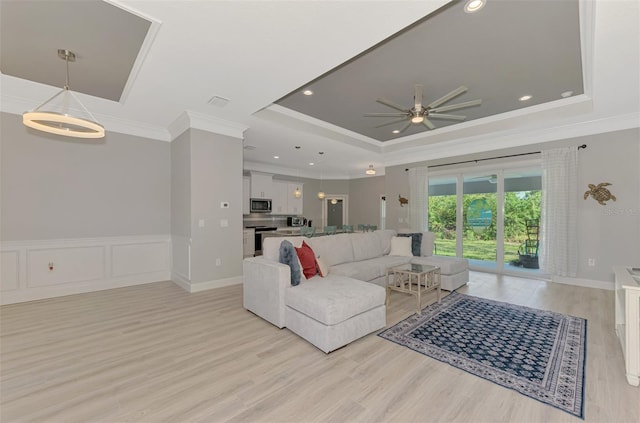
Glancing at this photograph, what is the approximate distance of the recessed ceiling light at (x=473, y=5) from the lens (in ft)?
7.20

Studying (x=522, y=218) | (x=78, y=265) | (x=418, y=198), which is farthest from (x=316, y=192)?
(x=78, y=265)

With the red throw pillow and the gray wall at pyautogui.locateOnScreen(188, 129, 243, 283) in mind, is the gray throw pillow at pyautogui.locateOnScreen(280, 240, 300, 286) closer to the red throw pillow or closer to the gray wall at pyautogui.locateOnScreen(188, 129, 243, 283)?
the red throw pillow

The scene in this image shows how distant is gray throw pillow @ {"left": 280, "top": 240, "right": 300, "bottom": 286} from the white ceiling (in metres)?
2.04

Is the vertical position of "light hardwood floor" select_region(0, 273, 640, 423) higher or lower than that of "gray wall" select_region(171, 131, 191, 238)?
lower

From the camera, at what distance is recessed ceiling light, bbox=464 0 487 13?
7.20 feet

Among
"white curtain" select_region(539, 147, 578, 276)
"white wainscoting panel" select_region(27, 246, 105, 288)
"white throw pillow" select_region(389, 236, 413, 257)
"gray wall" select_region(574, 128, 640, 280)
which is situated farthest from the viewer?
"white throw pillow" select_region(389, 236, 413, 257)

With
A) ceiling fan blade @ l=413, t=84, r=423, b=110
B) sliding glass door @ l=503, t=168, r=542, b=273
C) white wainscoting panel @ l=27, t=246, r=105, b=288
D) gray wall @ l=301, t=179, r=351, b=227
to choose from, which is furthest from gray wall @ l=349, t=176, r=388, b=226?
white wainscoting panel @ l=27, t=246, r=105, b=288

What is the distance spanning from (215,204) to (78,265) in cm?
238

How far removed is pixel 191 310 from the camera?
3.51 meters

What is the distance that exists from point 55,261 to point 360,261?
16.1 feet

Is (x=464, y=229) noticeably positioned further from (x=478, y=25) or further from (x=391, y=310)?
(x=478, y=25)

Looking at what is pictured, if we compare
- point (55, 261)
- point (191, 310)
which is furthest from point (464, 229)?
point (55, 261)

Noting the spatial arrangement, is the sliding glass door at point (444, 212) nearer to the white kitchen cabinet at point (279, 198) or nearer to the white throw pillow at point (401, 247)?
the white throw pillow at point (401, 247)

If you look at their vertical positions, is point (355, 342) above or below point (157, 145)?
below
